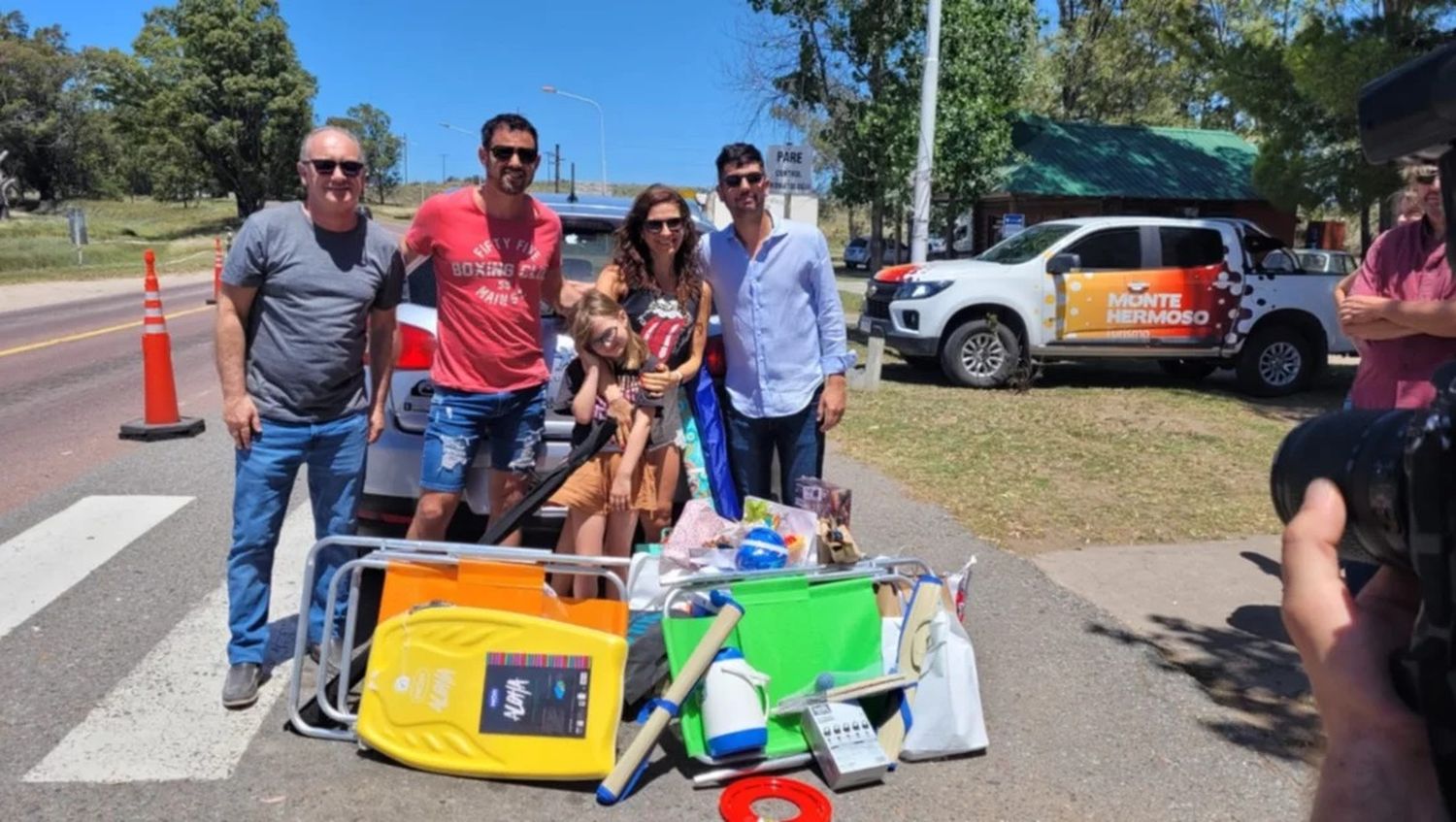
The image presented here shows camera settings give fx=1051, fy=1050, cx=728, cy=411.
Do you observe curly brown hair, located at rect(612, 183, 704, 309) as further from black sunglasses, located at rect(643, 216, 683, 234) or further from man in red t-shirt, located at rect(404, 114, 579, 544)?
man in red t-shirt, located at rect(404, 114, 579, 544)

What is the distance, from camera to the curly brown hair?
382 centimetres

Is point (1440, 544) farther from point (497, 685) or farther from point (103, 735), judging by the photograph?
point (103, 735)

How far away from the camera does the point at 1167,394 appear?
459 inches

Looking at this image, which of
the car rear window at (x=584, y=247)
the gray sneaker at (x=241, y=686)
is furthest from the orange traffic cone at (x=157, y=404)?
the gray sneaker at (x=241, y=686)

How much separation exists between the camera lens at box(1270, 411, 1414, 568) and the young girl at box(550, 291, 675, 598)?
2709mm

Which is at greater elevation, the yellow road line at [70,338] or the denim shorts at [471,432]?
the denim shorts at [471,432]

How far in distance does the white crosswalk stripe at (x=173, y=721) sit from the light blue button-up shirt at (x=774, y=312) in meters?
2.03

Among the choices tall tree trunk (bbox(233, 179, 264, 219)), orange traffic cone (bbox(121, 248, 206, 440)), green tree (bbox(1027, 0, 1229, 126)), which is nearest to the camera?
orange traffic cone (bbox(121, 248, 206, 440))

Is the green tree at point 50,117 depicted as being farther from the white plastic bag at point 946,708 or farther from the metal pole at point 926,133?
the white plastic bag at point 946,708

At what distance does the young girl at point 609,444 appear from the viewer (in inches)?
145

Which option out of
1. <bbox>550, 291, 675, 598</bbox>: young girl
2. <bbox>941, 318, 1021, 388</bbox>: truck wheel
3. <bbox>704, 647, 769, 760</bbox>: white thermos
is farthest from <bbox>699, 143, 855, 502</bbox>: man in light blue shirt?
<bbox>941, 318, 1021, 388</bbox>: truck wheel

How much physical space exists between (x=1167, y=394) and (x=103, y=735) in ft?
35.7

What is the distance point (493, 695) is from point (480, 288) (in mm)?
1422

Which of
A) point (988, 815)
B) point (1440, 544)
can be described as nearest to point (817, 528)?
point (988, 815)
